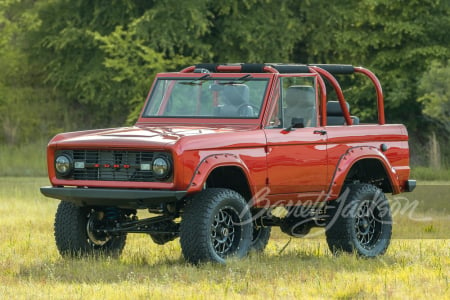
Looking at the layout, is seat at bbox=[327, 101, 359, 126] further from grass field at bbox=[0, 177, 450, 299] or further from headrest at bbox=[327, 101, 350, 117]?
grass field at bbox=[0, 177, 450, 299]

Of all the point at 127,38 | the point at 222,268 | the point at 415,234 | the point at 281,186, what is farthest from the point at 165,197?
the point at 127,38

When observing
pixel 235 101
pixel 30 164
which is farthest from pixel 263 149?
pixel 30 164

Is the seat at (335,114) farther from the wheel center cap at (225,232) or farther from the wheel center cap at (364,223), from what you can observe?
the wheel center cap at (225,232)

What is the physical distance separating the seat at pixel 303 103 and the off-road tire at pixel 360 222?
919mm

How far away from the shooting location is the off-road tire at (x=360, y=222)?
13.0 m

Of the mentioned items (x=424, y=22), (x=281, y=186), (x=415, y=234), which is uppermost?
(x=424, y=22)

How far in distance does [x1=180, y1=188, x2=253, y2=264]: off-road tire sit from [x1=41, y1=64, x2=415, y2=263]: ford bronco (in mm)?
12

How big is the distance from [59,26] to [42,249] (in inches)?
853

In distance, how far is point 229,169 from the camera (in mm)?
12039

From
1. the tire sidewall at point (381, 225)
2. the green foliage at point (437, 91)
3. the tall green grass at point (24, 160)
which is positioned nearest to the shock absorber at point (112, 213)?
the tire sidewall at point (381, 225)

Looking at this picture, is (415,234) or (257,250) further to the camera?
(415,234)

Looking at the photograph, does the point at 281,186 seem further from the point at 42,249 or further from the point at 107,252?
the point at 42,249

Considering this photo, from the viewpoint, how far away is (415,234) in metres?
16.2

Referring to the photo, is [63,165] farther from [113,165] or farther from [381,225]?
[381,225]
